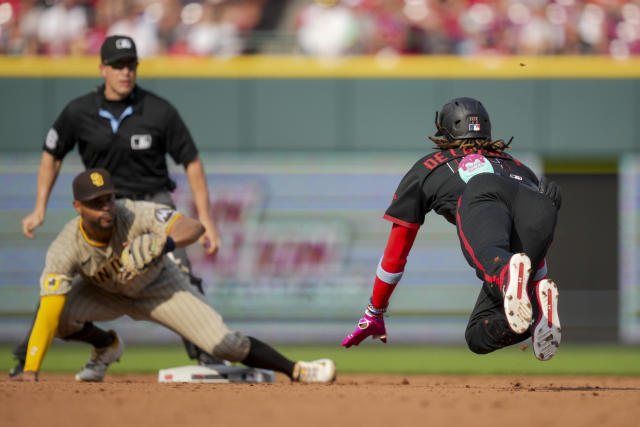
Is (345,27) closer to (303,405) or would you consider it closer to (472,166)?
(472,166)

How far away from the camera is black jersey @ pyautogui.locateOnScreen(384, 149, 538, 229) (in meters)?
5.70

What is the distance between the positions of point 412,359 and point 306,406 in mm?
7439

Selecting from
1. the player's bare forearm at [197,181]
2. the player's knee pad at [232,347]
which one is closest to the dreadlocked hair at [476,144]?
the player's knee pad at [232,347]

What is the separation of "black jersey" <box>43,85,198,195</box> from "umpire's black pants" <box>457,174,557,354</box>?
272cm

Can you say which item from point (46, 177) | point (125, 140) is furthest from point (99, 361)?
point (125, 140)

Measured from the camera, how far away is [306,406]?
4777mm

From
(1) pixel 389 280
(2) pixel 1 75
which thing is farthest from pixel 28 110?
(1) pixel 389 280

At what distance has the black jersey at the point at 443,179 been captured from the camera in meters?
5.70

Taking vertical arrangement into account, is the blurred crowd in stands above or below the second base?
above

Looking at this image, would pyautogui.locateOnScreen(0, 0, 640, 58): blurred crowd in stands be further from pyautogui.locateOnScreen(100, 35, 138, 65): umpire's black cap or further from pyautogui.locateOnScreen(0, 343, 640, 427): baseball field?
pyautogui.locateOnScreen(0, 343, 640, 427): baseball field

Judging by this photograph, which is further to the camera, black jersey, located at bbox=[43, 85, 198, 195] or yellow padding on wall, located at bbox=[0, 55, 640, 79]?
yellow padding on wall, located at bbox=[0, 55, 640, 79]

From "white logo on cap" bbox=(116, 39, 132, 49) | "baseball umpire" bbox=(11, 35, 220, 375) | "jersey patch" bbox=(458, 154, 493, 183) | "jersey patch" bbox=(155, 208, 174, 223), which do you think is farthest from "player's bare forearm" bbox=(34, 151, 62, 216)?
"jersey patch" bbox=(458, 154, 493, 183)

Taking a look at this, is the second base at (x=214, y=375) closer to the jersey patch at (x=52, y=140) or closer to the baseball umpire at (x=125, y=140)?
the baseball umpire at (x=125, y=140)

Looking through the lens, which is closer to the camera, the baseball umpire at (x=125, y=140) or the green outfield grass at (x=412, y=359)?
the baseball umpire at (x=125, y=140)
